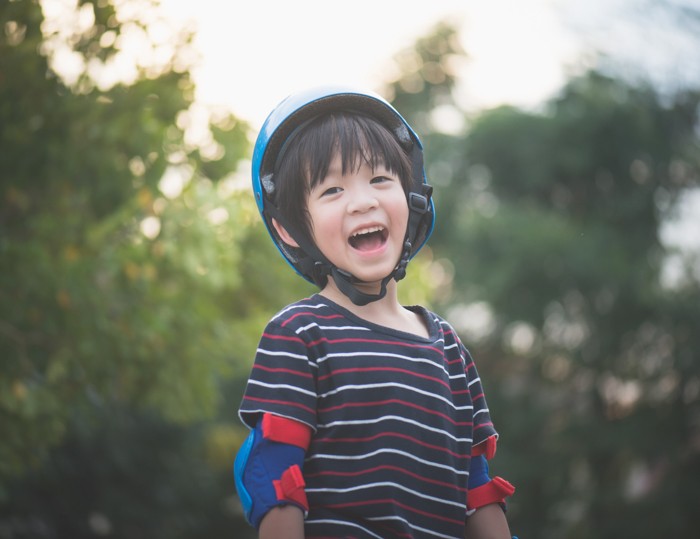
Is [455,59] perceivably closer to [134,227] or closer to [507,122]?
[507,122]

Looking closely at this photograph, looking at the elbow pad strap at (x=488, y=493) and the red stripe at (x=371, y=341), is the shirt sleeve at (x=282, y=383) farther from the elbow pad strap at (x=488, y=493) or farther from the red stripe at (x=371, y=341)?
the elbow pad strap at (x=488, y=493)

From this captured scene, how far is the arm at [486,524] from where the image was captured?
2.17 meters

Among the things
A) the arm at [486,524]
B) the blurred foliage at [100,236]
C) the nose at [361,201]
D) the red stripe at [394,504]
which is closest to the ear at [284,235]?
the nose at [361,201]

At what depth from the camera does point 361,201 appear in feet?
6.98

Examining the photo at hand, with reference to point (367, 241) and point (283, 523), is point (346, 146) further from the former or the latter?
point (283, 523)

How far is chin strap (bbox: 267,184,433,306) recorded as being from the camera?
216 cm

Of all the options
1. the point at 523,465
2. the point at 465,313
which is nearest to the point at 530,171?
the point at 465,313

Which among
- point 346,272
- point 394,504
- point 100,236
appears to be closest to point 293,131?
point 346,272

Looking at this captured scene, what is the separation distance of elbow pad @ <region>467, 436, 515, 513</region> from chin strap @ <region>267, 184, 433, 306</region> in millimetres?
511

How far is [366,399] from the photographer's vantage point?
1.98m

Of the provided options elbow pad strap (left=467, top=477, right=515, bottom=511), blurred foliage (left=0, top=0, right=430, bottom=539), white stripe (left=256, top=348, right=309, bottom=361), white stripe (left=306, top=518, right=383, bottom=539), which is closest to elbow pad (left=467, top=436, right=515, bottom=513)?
elbow pad strap (left=467, top=477, right=515, bottom=511)

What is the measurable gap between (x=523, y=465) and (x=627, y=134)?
8570 millimetres

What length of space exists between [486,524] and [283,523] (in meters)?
0.60

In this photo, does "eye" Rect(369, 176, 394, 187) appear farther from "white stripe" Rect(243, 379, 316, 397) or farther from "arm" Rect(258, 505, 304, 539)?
"arm" Rect(258, 505, 304, 539)
